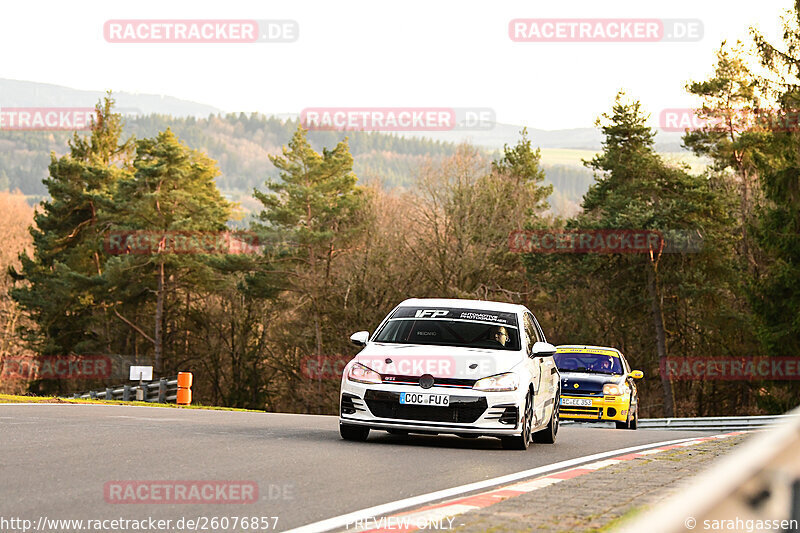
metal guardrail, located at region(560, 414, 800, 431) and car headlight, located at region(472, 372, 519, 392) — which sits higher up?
car headlight, located at region(472, 372, 519, 392)

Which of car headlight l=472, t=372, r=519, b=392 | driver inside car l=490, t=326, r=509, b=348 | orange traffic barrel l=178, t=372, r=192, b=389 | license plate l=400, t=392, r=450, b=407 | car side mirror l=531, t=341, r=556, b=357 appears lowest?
orange traffic barrel l=178, t=372, r=192, b=389

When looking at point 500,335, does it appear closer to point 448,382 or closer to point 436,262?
point 448,382

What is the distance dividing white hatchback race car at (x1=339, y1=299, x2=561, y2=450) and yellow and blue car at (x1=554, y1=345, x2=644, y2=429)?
805 centimetres

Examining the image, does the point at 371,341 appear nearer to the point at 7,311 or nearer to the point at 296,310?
the point at 296,310

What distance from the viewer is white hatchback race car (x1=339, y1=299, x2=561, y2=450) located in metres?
11.8

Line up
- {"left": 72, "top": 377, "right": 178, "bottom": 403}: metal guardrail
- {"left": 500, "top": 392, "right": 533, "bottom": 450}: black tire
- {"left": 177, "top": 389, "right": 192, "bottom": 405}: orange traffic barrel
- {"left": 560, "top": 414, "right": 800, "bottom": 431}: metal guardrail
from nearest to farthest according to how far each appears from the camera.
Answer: {"left": 500, "top": 392, "right": 533, "bottom": 450}: black tire, {"left": 560, "top": 414, "right": 800, "bottom": 431}: metal guardrail, {"left": 177, "top": 389, "right": 192, "bottom": 405}: orange traffic barrel, {"left": 72, "top": 377, "right": 178, "bottom": 403}: metal guardrail

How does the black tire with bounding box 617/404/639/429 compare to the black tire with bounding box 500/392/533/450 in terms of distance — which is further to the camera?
the black tire with bounding box 617/404/639/429

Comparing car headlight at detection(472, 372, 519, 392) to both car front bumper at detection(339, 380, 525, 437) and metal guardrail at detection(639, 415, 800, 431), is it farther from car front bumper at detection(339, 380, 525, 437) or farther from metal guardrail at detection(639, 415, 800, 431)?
metal guardrail at detection(639, 415, 800, 431)

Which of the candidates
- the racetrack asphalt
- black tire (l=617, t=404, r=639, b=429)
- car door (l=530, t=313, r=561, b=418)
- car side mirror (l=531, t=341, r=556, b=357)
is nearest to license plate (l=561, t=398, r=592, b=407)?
black tire (l=617, t=404, r=639, b=429)

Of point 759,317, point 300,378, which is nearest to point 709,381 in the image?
point 759,317

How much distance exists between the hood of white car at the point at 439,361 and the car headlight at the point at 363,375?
0.05 metres

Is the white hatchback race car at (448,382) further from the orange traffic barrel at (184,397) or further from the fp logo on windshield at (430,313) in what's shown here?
the orange traffic barrel at (184,397)

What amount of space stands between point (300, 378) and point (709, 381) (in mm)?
20493

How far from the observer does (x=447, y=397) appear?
38.8 ft
